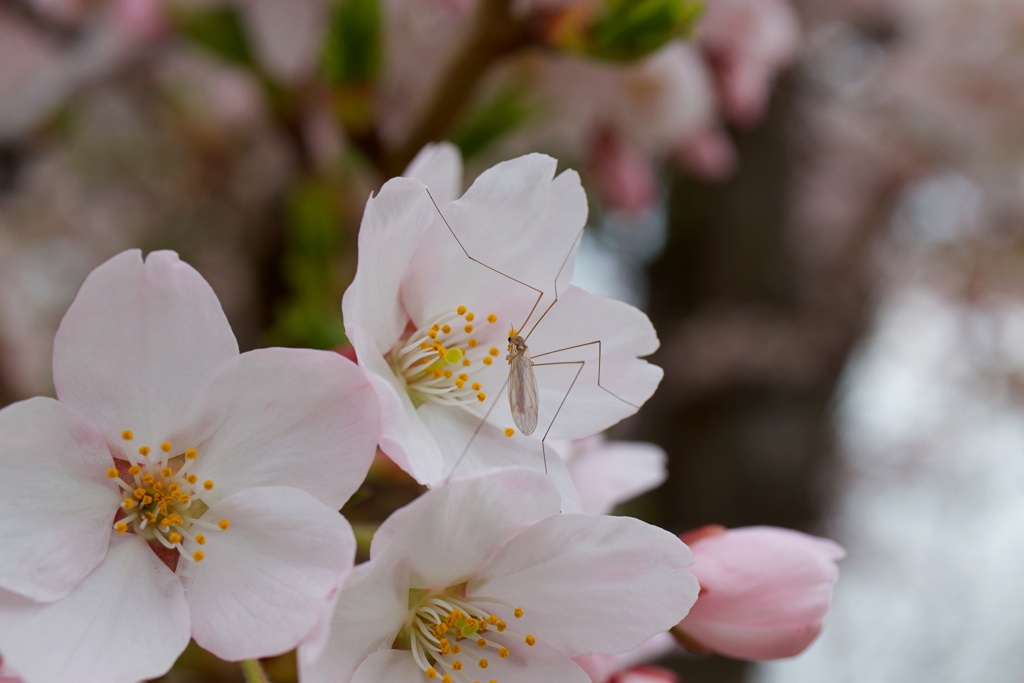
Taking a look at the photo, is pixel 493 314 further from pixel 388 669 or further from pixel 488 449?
pixel 388 669

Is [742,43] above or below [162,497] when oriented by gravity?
above

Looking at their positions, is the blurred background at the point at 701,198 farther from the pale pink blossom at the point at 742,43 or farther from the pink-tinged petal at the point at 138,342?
the pink-tinged petal at the point at 138,342

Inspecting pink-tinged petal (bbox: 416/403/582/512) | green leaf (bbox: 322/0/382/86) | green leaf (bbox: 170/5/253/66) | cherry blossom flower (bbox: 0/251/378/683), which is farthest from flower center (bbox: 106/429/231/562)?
green leaf (bbox: 170/5/253/66)

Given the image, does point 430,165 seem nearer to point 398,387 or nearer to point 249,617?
point 398,387

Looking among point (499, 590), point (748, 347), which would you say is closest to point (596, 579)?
point (499, 590)

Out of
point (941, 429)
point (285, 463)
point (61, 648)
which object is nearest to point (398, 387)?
point (285, 463)
